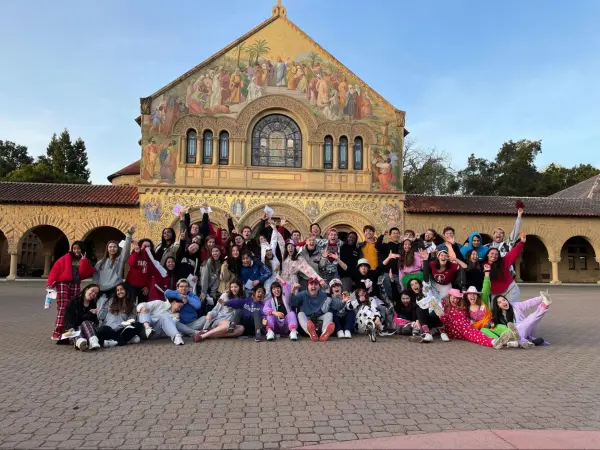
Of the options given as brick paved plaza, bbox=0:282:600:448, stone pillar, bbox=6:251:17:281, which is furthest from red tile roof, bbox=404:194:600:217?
stone pillar, bbox=6:251:17:281

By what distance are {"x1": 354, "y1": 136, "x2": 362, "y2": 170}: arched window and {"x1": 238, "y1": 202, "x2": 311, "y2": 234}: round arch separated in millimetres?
4132

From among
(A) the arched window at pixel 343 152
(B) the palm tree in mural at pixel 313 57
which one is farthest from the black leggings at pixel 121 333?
(B) the palm tree in mural at pixel 313 57

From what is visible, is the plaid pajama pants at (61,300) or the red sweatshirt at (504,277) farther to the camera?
the red sweatshirt at (504,277)

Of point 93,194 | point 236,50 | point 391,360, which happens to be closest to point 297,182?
point 236,50

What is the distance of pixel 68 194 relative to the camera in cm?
2411

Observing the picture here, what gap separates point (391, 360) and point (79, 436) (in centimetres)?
448

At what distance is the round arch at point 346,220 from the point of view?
23.6m

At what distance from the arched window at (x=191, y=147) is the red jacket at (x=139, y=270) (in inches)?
592

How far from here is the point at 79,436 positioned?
3818mm

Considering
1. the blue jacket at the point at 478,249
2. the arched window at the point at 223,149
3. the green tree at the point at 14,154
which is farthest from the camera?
the green tree at the point at 14,154

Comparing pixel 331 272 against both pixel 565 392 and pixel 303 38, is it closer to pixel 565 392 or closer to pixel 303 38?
pixel 565 392

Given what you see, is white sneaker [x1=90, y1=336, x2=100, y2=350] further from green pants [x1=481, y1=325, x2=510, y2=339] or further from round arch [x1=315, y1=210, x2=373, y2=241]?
round arch [x1=315, y1=210, x2=373, y2=241]

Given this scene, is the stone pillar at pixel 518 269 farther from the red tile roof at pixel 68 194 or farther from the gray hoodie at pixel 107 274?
the gray hoodie at pixel 107 274

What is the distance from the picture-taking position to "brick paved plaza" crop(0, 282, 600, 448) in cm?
397
